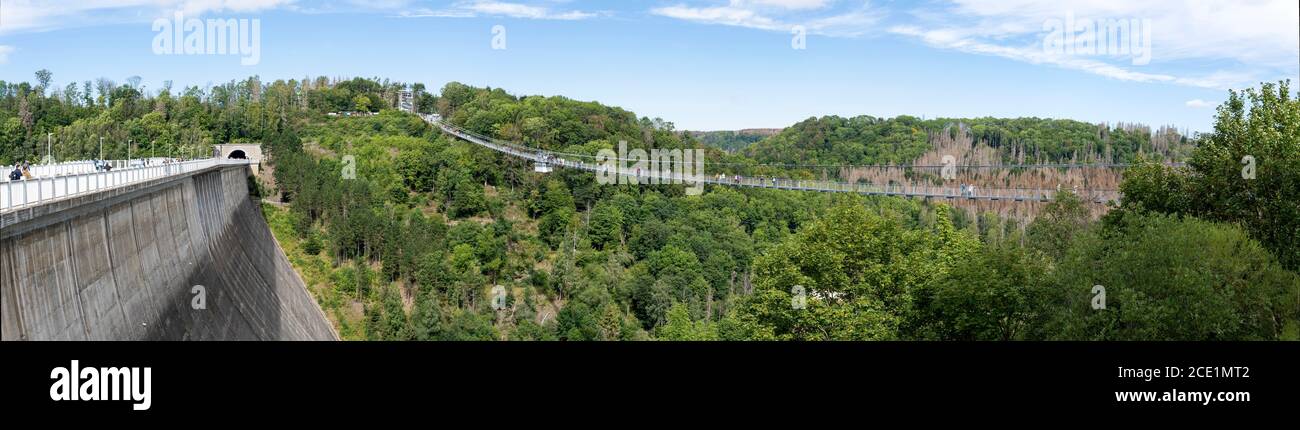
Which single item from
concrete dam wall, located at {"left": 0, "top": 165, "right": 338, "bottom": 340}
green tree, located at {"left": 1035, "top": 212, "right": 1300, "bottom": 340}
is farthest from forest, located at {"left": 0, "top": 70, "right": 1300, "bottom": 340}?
concrete dam wall, located at {"left": 0, "top": 165, "right": 338, "bottom": 340}

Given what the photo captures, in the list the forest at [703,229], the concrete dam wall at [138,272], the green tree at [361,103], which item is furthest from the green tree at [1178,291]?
the green tree at [361,103]

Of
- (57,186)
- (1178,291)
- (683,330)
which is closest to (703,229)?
(683,330)

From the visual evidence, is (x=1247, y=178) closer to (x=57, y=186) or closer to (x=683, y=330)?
(x=57, y=186)

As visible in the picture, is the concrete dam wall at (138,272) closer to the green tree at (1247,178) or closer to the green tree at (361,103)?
the green tree at (1247,178)

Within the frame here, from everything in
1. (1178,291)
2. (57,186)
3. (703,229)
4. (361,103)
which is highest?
(361,103)

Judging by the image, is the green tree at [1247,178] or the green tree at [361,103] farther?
the green tree at [361,103]
